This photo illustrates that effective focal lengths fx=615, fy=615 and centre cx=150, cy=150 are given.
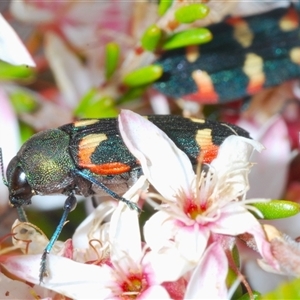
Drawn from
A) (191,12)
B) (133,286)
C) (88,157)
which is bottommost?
(133,286)

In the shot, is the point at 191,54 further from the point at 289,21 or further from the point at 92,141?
the point at 92,141

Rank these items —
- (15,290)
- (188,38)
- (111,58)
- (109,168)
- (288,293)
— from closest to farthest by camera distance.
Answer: (288,293), (15,290), (109,168), (188,38), (111,58)

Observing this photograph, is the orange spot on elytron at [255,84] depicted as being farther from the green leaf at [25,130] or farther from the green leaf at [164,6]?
the green leaf at [25,130]

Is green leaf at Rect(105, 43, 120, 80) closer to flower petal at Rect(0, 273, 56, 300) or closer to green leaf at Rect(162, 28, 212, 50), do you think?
green leaf at Rect(162, 28, 212, 50)

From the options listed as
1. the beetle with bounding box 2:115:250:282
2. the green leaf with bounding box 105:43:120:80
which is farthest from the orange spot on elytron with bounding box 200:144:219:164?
the green leaf with bounding box 105:43:120:80

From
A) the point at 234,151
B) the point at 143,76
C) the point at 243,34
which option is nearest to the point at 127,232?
the point at 234,151

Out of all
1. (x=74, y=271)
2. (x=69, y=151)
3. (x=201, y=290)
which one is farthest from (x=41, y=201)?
(x=201, y=290)

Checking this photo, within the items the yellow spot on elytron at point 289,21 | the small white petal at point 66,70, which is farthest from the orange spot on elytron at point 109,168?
the yellow spot on elytron at point 289,21
